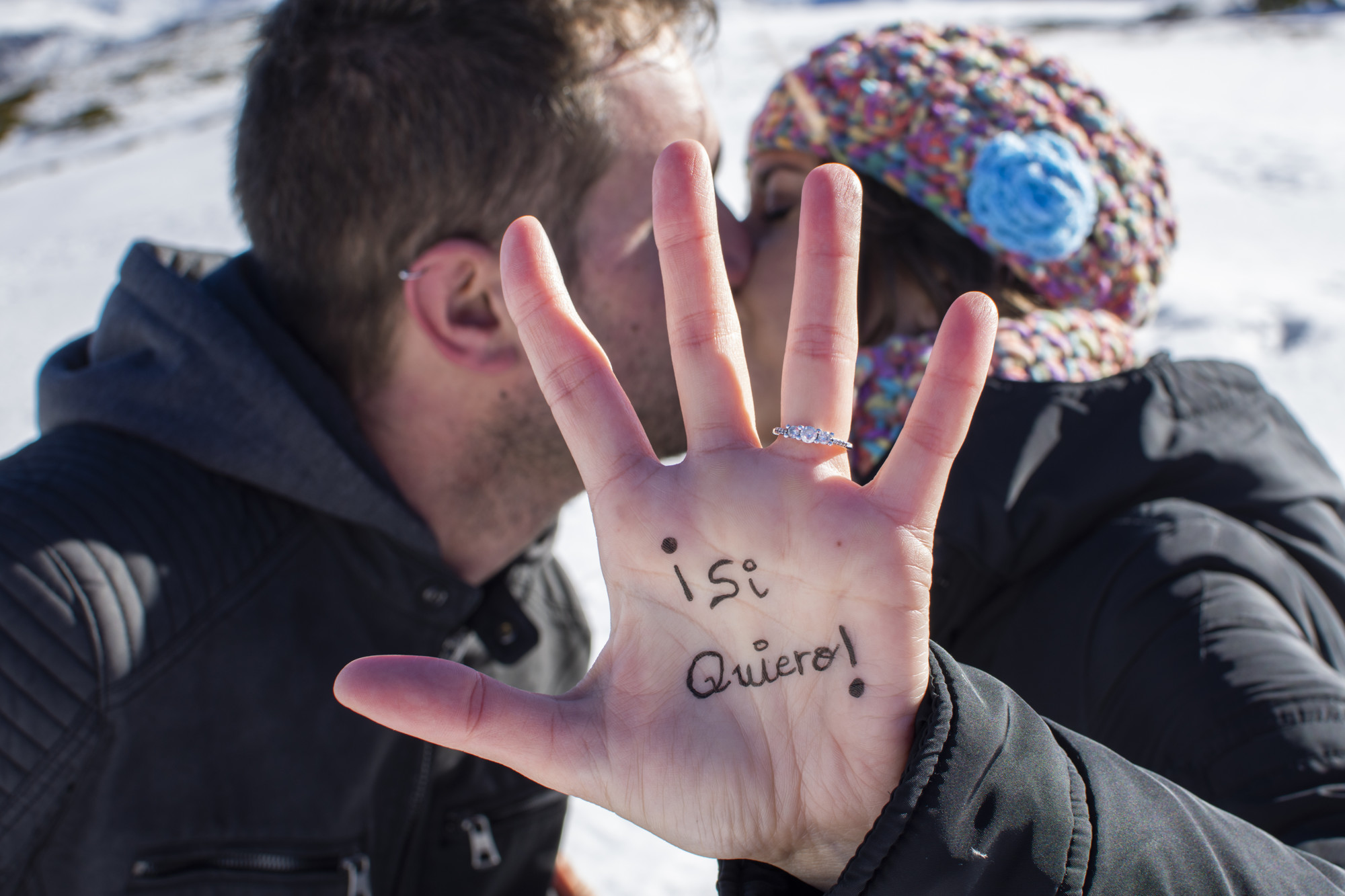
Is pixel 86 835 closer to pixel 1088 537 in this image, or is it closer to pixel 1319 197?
pixel 1088 537

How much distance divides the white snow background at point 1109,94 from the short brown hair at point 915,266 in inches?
27.0

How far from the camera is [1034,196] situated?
6.10 feet

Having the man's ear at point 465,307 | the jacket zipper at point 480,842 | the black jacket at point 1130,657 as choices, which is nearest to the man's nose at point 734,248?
the man's ear at point 465,307

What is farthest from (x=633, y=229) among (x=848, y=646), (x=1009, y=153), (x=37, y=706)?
(x=37, y=706)

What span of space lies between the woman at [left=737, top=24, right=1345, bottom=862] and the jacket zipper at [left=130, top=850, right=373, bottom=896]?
4.09 ft

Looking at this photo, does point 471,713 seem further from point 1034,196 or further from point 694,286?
point 1034,196

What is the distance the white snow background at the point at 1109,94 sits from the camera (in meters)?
4.42

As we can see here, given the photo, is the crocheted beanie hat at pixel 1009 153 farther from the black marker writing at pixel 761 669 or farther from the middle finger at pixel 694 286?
the black marker writing at pixel 761 669

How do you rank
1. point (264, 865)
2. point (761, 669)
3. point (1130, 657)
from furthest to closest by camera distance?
point (264, 865)
point (1130, 657)
point (761, 669)

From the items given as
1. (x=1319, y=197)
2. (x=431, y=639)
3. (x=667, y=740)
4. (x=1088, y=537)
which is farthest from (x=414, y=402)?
(x=1319, y=197)

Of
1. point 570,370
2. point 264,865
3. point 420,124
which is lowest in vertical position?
point 264,865

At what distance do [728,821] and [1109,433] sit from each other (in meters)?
1.07

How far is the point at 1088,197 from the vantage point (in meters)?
1.92

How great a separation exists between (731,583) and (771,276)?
1.20 metres
